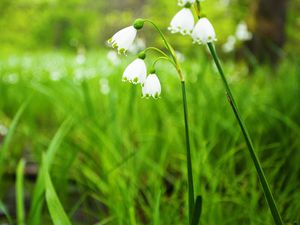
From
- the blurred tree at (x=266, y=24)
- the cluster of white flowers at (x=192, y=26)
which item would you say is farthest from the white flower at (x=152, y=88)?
the blurred tree at (x=266, y=24)

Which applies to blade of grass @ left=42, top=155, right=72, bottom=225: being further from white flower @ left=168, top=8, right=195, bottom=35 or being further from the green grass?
white flower @ left=168, top=8, right=195, bottom=35

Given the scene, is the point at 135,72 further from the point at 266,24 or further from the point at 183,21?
the point at 266,24

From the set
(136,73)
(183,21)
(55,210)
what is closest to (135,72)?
(136,73)

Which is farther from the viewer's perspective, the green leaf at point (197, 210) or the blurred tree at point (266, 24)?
the blurred tree at point (266, 24)

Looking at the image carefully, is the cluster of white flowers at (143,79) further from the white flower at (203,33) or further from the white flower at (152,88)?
the white flower at (203,33)

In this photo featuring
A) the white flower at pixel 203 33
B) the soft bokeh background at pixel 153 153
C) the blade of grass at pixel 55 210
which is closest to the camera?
the white flower at pixel 203 33

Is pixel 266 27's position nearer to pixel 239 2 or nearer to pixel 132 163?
pixel 132 163

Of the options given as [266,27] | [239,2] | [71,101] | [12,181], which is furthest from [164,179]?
[239,2]
